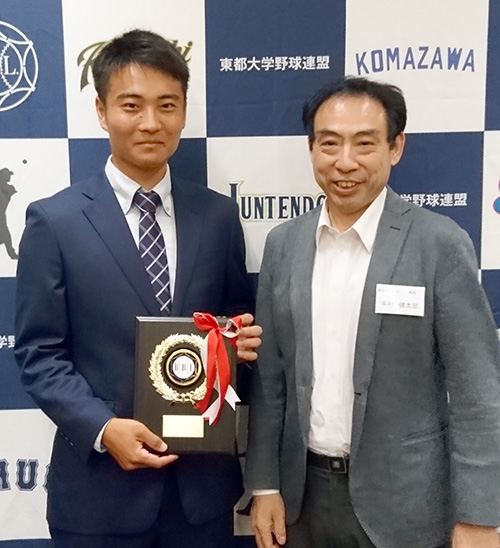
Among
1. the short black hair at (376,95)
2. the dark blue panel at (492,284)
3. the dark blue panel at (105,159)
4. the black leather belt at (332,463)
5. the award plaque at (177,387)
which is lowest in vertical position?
the black leather belt at (332,463)

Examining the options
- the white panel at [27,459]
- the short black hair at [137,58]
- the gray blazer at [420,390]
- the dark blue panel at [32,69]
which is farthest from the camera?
the white panel at [27,459]

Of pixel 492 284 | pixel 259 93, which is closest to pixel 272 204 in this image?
pixel 259 93

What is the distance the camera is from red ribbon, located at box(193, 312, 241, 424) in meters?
1.24

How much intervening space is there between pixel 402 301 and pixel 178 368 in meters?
0.47

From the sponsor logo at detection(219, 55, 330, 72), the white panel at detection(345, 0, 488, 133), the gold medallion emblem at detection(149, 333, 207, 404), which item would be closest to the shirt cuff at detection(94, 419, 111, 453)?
the gold medallion emblem at detection(149, 333, 207, 404)

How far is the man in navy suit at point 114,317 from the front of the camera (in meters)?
1.31

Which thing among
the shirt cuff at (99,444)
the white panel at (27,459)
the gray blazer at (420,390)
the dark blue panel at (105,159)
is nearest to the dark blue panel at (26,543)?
the white panel at (27,459)

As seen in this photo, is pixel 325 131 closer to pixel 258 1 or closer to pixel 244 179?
pixel 244 179

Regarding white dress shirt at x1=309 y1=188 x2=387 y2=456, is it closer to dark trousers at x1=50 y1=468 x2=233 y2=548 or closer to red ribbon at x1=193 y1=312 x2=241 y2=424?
red ribbon at x1=193 y1=312 x2=241 y2=424

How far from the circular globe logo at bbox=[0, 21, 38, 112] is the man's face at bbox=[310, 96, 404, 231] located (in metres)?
0.82

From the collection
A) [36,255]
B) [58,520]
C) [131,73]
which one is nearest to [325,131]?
[131,73]

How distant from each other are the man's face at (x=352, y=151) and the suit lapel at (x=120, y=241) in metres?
0.43

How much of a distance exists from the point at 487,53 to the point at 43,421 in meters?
1.58

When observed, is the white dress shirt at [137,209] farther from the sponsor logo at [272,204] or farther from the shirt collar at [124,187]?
the sponsor logo at [272,204]
